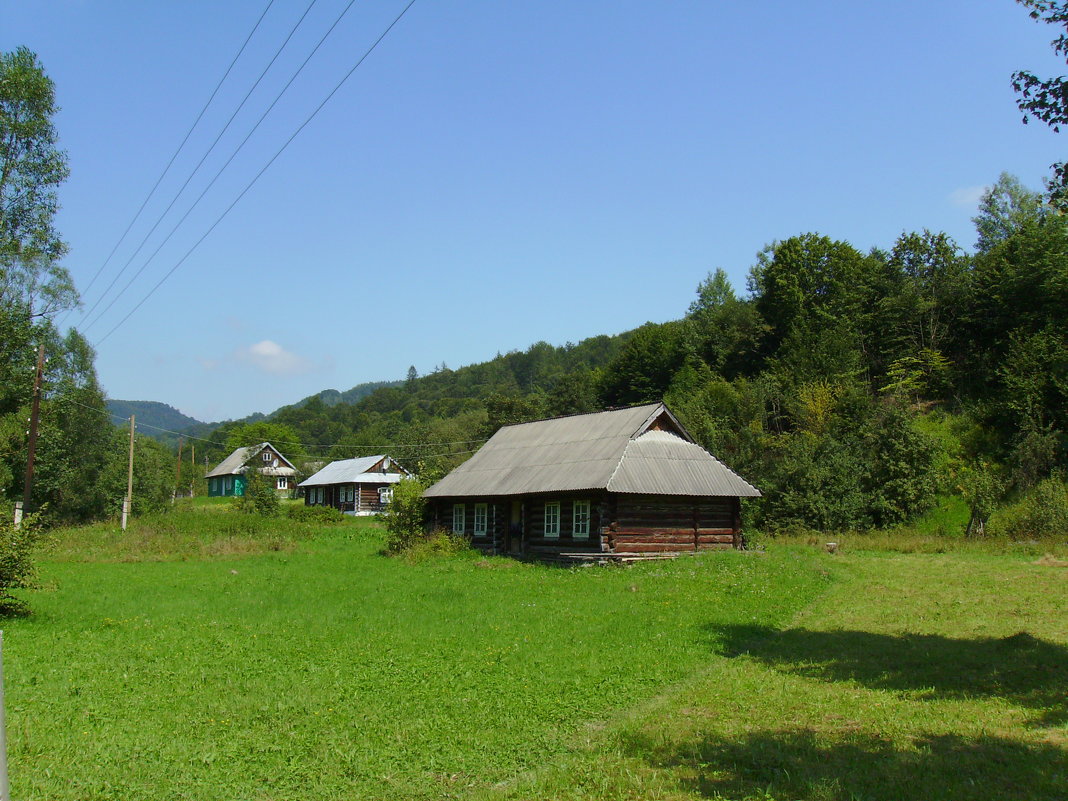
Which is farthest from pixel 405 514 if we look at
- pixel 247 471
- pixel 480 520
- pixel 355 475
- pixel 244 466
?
pixel 244 466

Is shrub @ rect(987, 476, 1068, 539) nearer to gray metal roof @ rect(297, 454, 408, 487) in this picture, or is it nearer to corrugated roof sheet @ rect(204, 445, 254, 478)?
gray metal roof @ rect(297, 454, 408, 487)

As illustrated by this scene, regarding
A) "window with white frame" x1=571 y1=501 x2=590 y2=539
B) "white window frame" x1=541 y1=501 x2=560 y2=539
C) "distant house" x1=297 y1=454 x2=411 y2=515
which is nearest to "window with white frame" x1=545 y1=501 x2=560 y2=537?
"white window frame" x1=541 y1=501 x2=560 y2=539

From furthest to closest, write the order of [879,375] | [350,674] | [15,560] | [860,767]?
[879,375] → [15,560] → [350,674] → [860,767]

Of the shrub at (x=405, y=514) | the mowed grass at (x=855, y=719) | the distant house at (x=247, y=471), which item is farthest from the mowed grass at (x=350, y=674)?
the distant house at (x=247, y=471)

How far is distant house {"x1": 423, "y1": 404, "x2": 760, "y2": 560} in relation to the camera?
95.3 ft

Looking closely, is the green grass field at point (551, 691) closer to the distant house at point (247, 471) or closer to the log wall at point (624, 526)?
the log wall at point (624, 526)

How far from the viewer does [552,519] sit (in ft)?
103

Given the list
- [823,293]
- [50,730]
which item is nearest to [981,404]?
[823,293]

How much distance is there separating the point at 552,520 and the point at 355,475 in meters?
44.4

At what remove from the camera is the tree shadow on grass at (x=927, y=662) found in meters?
10.9

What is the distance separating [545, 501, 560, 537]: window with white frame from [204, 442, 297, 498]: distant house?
63478 mm

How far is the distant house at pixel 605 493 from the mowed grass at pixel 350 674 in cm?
437

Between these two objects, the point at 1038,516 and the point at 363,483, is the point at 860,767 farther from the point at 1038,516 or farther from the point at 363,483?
the point at 363,483

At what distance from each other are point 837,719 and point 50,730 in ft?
31.3
